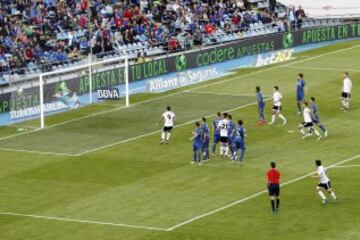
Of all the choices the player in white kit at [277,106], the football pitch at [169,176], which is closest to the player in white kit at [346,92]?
the football pitch at [169,176]

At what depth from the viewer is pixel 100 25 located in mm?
81438

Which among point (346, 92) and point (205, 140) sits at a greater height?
→ point (346, 92)

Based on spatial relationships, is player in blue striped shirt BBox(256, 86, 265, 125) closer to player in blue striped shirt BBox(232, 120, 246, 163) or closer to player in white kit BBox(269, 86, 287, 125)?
player in white kit BBox(269, 86, 287, 125)

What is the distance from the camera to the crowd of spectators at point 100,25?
240 feet

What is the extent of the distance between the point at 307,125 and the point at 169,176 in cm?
916

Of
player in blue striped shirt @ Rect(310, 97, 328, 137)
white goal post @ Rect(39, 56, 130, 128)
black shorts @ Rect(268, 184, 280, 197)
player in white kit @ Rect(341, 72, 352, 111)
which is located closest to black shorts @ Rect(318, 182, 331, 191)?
black shorts @ Rect(268, 184, 280, 197)

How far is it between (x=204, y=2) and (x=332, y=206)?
50382 millimetres

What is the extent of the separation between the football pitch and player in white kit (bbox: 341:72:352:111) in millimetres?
840

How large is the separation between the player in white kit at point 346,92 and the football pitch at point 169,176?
84cm

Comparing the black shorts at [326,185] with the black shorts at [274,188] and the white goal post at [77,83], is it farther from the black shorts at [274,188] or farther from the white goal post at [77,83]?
the white goal post at [77,83]

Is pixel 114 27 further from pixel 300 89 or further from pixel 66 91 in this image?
pixel 300 89

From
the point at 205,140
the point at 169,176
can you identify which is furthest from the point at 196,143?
the point at 169,176

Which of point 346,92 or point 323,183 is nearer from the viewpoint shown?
point 323,183

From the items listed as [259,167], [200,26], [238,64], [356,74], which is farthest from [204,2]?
[259,167]
